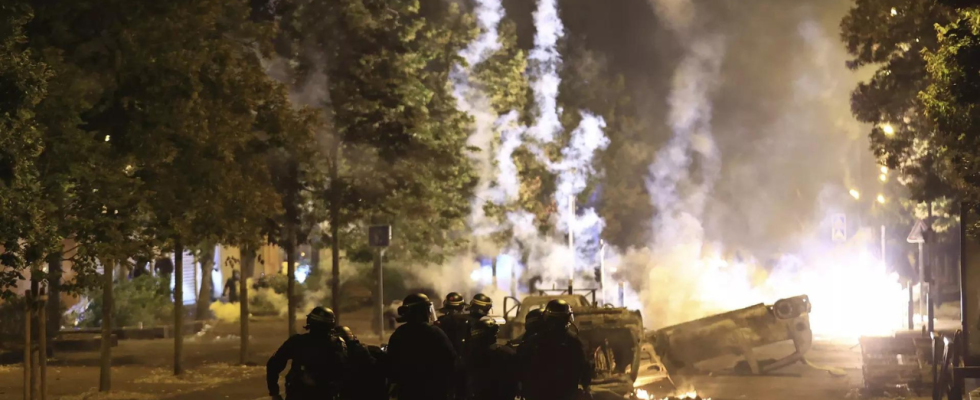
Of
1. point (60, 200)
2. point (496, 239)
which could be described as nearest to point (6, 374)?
point (60, 200)

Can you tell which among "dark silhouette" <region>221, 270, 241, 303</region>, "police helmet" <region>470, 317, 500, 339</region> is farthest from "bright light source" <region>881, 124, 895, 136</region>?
"dark silhouette" <region>221, 270, 241, 303</region>

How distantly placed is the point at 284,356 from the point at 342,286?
33.5 metres

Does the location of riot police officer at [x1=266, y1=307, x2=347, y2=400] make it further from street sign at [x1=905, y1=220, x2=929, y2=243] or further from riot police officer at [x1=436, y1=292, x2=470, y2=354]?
street sign at [x1=905, y1=220, x2=929, y2=243]

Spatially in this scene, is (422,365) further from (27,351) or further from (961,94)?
(961,94)

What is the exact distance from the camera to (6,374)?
1892 cm

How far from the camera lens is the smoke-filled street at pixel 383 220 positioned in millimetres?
11094

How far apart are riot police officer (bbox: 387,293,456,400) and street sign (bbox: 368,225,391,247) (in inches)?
542

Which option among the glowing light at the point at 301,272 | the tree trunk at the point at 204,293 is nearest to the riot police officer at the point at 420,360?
the tree trunk at the point at 204,293

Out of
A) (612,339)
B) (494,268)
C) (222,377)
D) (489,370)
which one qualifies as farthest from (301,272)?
(489,370)

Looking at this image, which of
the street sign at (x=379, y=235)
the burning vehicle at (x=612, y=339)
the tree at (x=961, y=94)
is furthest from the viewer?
the street sign at (x=379, y=235)

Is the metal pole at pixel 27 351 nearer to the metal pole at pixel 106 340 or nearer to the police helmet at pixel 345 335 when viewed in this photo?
the metal pole at pixel 106 340

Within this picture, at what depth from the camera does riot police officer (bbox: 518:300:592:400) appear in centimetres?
796

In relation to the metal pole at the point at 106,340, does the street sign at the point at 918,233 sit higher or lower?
higher

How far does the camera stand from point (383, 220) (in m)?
29.1
